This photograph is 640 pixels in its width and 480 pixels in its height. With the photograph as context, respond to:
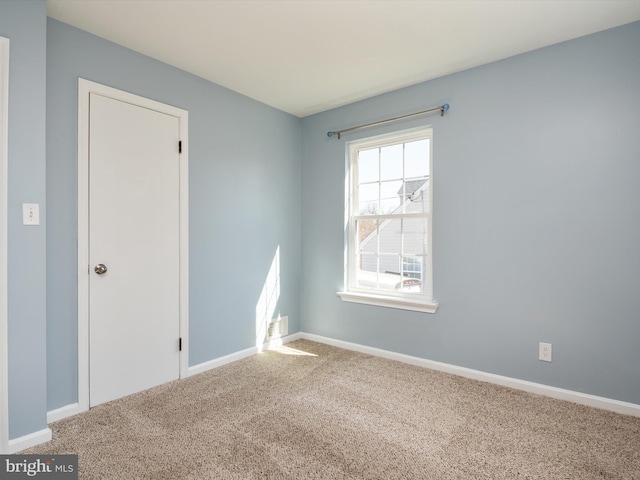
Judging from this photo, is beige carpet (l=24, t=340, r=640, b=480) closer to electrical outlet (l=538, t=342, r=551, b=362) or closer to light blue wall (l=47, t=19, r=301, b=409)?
electrical outlet (l=538, t=342, r=551, b=362)

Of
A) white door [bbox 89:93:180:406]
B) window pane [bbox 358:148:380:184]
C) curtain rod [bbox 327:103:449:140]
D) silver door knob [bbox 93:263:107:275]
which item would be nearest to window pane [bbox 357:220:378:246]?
window pane [bbox 358:148:380:184]

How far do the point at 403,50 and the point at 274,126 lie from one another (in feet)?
5.19

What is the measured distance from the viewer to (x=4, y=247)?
1.84m

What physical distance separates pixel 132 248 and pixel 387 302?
222 centimetres

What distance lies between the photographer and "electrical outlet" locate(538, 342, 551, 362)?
2.54m

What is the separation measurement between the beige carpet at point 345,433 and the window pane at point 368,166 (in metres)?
1.91

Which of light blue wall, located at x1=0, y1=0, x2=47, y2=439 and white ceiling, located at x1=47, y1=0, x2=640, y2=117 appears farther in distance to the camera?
white ceiling, located at x1=47, y1=0, x2=640, y2=117

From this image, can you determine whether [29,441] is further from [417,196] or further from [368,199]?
[417,196]

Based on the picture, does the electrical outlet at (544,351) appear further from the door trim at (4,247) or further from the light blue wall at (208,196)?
the door trim at (4,247)

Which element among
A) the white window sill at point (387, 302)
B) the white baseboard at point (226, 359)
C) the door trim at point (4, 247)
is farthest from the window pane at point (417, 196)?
the door trim at point (4, 247)

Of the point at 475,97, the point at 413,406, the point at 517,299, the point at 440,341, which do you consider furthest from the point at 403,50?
the point at 413,406

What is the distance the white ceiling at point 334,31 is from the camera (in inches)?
81.8

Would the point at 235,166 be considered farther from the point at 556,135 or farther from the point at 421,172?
the point at 556,135

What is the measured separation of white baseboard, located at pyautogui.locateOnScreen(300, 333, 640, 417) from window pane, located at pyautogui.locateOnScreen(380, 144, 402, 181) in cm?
169
